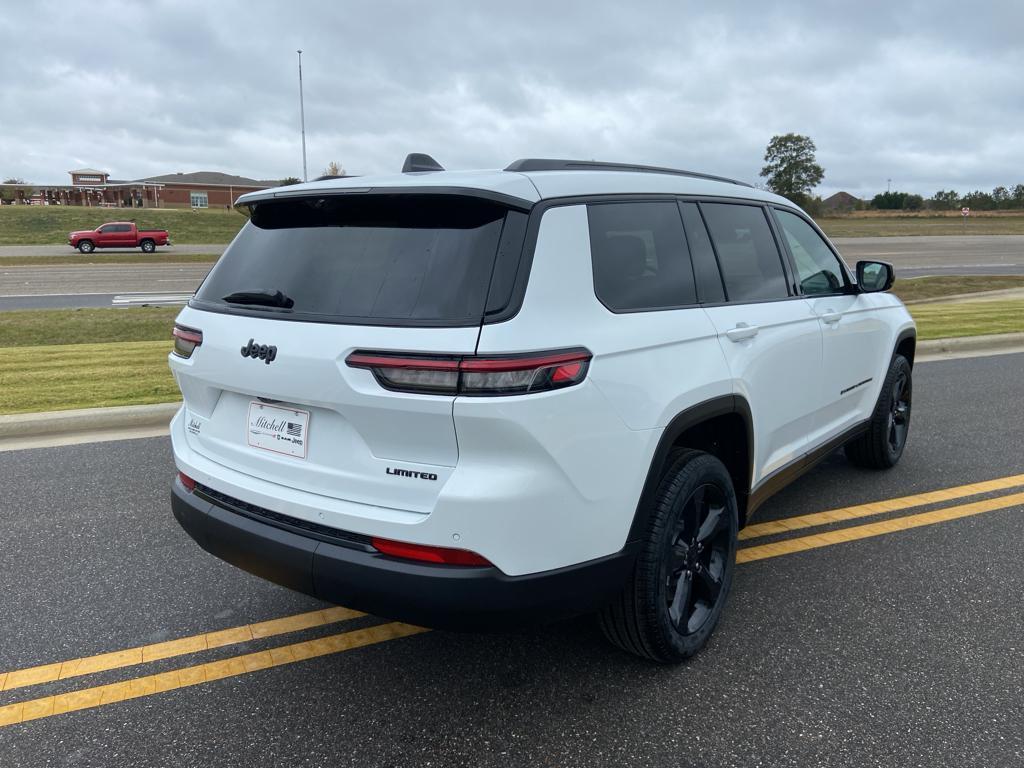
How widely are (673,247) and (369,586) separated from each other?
1759 mm

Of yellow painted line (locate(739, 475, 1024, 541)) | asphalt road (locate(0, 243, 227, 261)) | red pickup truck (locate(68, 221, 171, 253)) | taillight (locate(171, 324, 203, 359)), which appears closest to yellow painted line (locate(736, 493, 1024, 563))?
yellow painted line (locate(739, 475, 1024, 541))

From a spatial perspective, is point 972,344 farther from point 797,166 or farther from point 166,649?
point 797,166

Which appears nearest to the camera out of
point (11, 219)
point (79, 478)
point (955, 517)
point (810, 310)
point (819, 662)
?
point (819, 662)

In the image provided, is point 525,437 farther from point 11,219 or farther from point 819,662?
point 11,219

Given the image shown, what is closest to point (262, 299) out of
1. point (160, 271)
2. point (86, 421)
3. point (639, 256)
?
point (639, 256)

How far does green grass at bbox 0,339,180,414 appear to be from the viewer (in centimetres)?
673

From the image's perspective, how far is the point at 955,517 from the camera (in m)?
4.50

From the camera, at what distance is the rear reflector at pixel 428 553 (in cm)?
231

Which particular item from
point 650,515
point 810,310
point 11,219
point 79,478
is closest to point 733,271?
point 810,310

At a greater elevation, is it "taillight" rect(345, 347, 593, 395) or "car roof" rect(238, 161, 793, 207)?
"car roof" rect(238, 161, 793, 207)

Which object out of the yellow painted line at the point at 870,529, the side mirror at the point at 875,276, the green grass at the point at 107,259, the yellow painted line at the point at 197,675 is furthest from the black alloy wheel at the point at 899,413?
the green grass at the point at 107,259

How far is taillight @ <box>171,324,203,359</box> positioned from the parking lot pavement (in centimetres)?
119

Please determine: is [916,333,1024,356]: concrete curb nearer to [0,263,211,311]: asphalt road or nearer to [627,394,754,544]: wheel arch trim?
[627,394,754,544]: wheel arch trim

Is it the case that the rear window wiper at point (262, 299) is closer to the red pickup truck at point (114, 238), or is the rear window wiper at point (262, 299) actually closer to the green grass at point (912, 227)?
the red pickup truck at point (114, 238)
